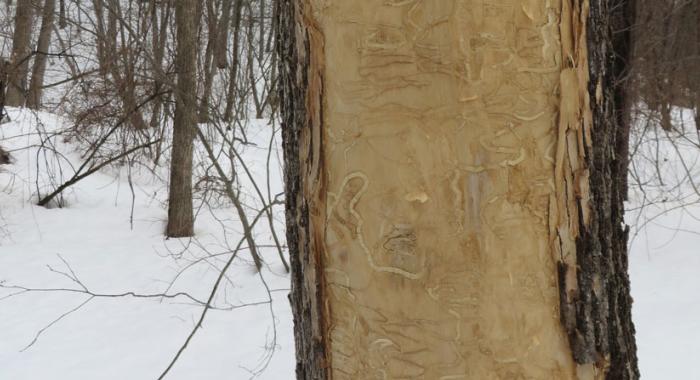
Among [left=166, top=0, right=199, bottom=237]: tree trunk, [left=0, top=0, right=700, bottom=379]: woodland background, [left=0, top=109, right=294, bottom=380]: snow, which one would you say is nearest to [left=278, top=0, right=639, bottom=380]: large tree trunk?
[left=0, top=0, right=700, bottom=379]: woodland background

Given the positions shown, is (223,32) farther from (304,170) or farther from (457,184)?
Answer: (457,184)

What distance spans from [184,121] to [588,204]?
627 cm

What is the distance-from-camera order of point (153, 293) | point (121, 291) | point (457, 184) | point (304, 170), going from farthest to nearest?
point (121, 291) → point (153, 293) → point (304, 170) → point (457, 184)

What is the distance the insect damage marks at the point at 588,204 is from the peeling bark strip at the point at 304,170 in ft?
1.05

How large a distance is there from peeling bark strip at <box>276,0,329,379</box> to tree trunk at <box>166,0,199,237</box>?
16.7 ft

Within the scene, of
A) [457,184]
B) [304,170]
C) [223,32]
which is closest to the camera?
[457,184]

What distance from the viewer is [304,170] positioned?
0.95 meters

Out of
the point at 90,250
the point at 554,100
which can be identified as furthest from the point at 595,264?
the point at 90,250

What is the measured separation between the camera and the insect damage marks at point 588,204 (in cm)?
88

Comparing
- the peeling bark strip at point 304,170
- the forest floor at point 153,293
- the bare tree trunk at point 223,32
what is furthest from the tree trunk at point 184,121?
the peeling bark strip at point 304,170

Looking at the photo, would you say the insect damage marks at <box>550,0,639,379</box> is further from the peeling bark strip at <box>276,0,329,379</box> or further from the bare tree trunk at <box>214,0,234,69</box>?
the bare tree trunk at <box>214,0,234,69</box>

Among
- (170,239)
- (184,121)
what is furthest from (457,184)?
(170,239)

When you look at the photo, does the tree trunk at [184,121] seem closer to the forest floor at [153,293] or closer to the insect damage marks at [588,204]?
the forest floor at [153,293]

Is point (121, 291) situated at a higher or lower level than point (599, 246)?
lower
